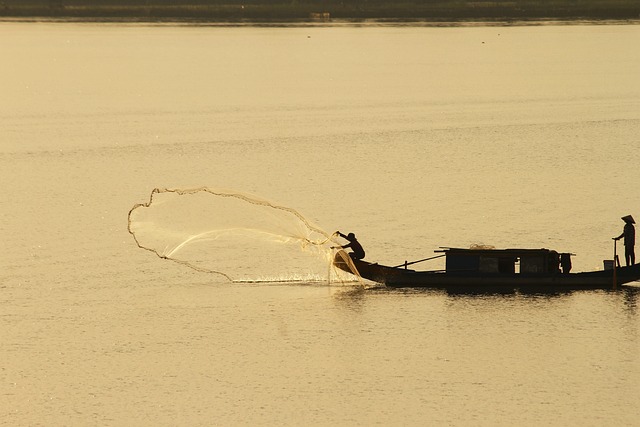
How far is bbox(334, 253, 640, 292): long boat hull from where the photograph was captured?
41562mm

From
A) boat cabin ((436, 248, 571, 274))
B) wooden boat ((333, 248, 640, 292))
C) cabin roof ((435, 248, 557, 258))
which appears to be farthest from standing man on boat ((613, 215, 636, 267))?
cabin roof ((435, 248, 557, 258))

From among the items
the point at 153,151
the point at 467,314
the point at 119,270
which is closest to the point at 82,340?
the point at 119,270

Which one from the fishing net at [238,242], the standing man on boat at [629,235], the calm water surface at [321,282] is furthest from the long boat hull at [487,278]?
the fishing net at [238,242]

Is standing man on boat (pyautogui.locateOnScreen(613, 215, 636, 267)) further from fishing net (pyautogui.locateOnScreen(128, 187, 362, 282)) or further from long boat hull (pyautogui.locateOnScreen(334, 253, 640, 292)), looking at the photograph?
fishing net (pyautogui.locateOnScreen(128, 187, 362, 282))

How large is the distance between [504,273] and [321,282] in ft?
21.6

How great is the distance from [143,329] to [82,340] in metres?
2.01

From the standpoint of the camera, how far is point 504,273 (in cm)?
4150

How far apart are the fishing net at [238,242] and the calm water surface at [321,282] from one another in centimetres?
92

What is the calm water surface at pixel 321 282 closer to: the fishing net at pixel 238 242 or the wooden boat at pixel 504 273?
the wooden boat at pixel 504 273

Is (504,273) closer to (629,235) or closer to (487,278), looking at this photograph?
(487,278)

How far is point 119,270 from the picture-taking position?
4659 centimetres

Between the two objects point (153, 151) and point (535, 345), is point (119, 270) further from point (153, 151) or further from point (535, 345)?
point (153, 151)

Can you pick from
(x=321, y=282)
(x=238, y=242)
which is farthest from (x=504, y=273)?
(x=238, y=242)

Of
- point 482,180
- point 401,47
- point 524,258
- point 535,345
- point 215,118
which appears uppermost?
point 401,47
